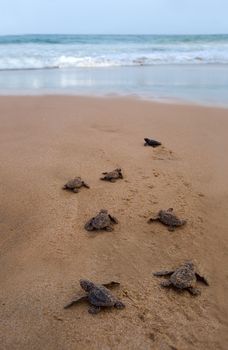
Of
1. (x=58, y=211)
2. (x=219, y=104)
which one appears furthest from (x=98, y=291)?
(x=219, y=104)

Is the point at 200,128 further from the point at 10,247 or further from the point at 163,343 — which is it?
the point at 163,343

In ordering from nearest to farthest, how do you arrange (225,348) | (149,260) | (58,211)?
1. (225,348)
2. (149,260)
3. (58,211)

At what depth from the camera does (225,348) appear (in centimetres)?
199

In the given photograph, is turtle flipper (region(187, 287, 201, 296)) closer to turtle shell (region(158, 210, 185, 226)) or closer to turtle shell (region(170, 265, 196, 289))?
turtle shell (region(170, 265, 196, 289))

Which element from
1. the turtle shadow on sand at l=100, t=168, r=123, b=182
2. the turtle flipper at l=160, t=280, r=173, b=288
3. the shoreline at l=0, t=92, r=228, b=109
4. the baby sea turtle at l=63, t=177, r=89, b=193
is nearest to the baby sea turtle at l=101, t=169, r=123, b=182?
the turtle shadow on sand at l=100, t=168, r=123, b=182

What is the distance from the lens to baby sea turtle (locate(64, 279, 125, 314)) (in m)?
2.21

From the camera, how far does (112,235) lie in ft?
9.93

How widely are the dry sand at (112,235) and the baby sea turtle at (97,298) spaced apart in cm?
4

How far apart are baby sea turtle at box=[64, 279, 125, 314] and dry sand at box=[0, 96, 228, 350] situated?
0.04 m

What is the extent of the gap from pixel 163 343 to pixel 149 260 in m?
0.74

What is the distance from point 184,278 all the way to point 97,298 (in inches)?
21.3

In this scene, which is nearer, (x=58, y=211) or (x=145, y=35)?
(x=58, y=211)

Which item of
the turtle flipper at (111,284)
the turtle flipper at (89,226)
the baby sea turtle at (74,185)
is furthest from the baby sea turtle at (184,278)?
the baby sea turtle at (74,185)

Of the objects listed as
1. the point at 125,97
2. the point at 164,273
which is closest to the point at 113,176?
the point at 164,273
